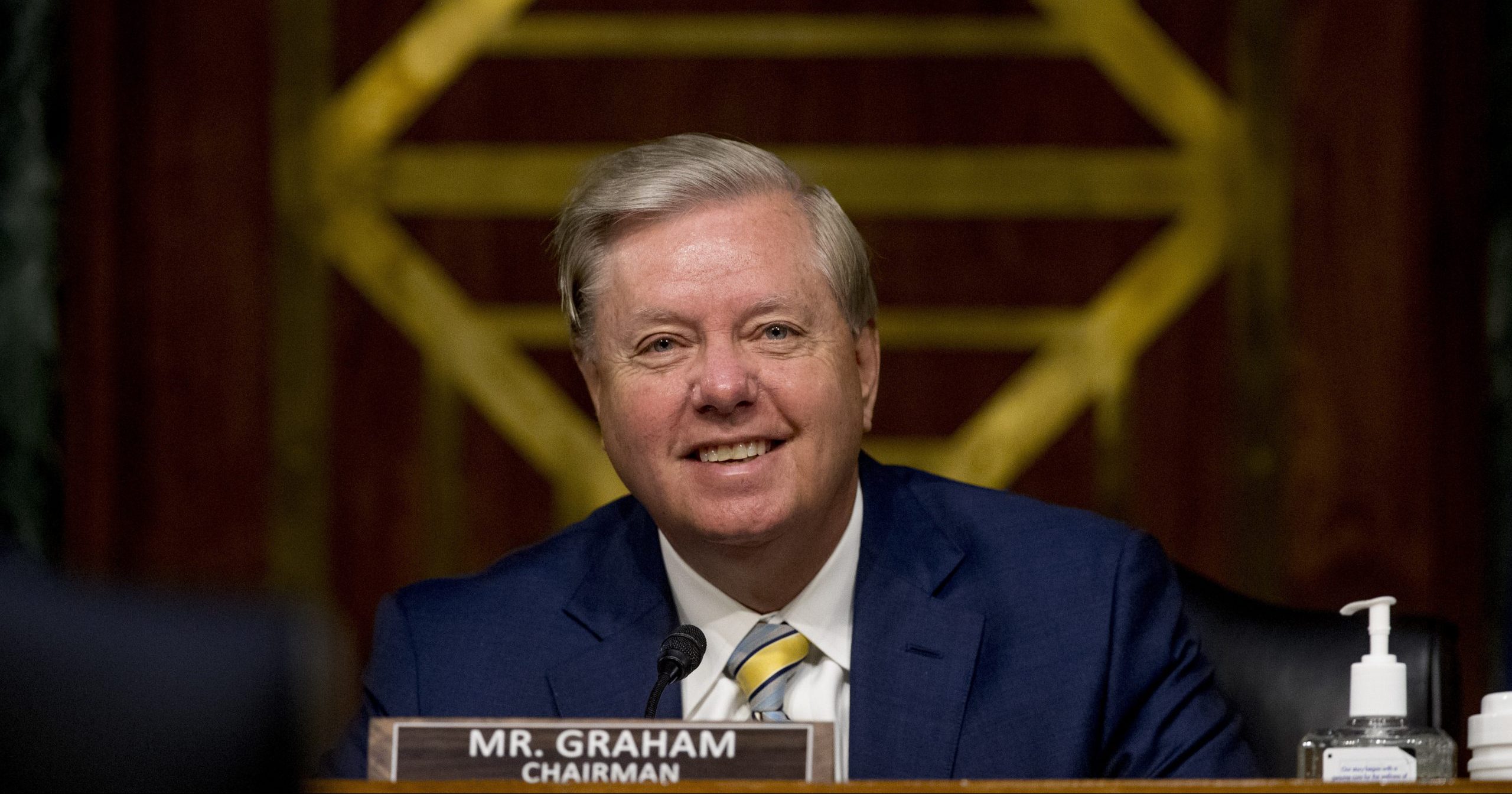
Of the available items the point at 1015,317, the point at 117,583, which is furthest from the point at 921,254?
the point at 117,583

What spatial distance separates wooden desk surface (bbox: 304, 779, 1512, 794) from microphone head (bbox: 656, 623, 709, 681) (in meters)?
0.31

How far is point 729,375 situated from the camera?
73.9 inches

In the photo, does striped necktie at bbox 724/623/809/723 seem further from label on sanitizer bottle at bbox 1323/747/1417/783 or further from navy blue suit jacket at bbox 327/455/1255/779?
label on sanitizer bottle at bbox 1323/747/1417/783

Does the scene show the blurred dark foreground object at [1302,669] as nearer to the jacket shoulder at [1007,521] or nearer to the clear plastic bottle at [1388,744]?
the jacket shoulder at [1007,521]

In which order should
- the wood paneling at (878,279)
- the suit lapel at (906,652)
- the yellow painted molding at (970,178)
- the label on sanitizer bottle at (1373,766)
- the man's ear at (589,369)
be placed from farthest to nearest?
the yellow painted molding at (970,178), the wood paneling at (878,279), the man's ear at (589,369), the suit lapel at (906,652), the label on sanitizer bottle at (1373,766)

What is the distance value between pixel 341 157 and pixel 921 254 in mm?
1197

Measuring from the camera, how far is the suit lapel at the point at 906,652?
1828 millimetres

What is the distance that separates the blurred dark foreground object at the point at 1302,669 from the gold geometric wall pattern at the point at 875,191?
153cm

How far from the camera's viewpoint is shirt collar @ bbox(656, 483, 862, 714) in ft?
6.38

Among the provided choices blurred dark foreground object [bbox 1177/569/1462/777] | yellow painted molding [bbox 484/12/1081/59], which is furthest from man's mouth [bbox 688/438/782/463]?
yellow painted molding [bbox 484/12/1081/59]

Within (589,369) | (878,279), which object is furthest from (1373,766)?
(878,279)

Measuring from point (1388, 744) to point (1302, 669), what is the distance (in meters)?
0.58

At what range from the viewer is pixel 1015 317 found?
357 centimetres

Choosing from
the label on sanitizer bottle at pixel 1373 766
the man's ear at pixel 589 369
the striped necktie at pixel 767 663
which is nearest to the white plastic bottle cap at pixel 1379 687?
the label on sanitizer bottle at pixel 1373 766
